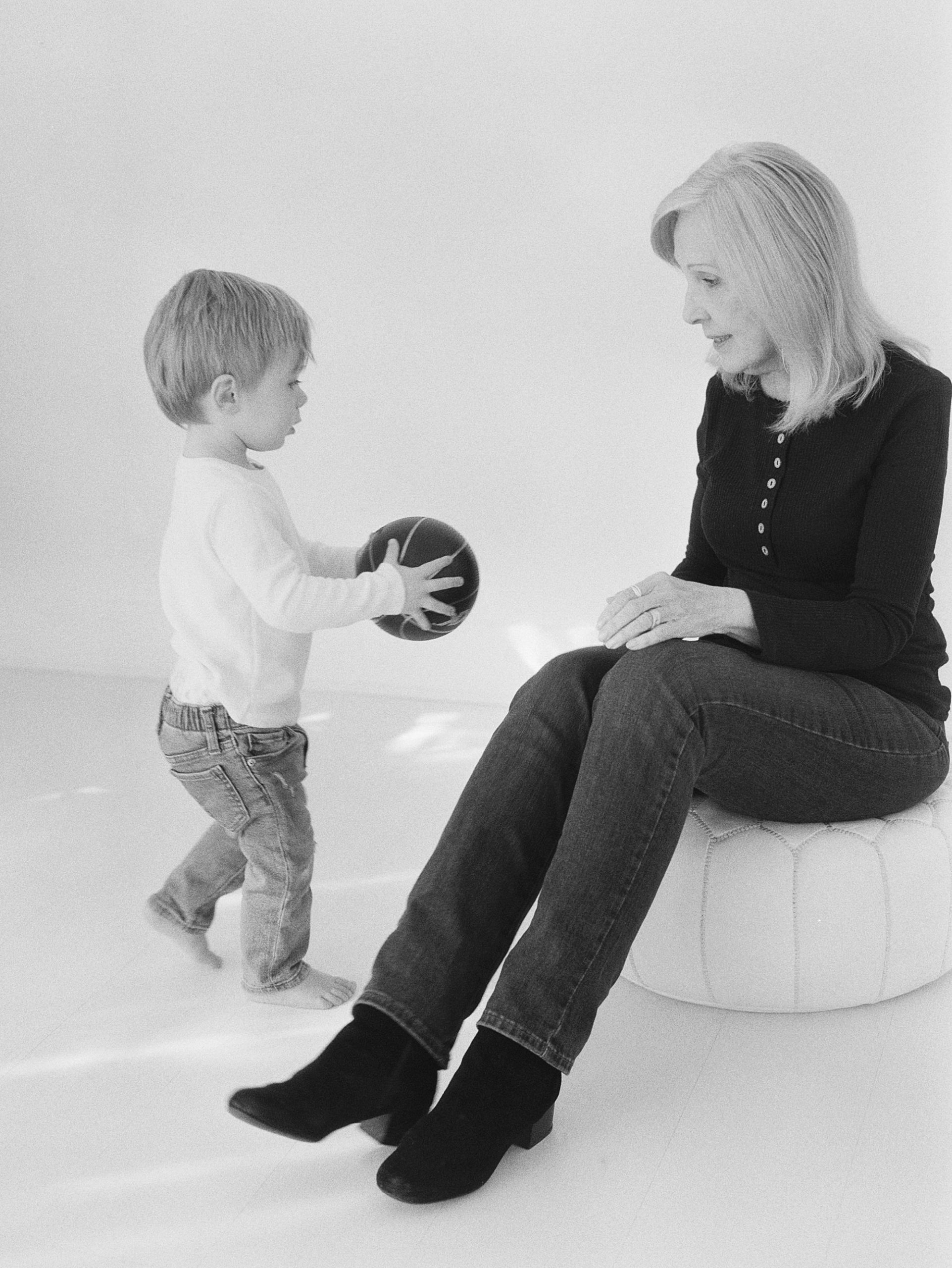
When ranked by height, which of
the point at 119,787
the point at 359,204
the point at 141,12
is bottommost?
the point at 119,787

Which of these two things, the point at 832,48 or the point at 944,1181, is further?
Answer: the point at 832,48

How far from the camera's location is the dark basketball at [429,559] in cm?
228

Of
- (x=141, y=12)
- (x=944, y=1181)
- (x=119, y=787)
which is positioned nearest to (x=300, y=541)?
(x=119, y=787)

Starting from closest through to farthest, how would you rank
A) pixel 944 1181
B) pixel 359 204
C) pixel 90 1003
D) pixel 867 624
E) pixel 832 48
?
pixel 944 1181
pixel 867 624
pixel 90 1003
pixel 832 48
pixel 359 204

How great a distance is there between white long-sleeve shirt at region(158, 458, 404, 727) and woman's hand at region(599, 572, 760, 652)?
0.37 m

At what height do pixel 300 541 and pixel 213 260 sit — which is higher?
pixel 213 260

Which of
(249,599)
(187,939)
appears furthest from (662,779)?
(187,939)

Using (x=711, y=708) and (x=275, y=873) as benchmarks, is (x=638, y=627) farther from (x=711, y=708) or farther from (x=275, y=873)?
(x=275, y=873)

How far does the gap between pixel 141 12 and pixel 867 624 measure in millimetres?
2618

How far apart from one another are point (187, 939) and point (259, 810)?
1.04ft

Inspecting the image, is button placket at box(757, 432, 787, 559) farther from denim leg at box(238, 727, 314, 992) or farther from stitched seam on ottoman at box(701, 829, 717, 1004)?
denim leg at box(238, 727, 314, 992)

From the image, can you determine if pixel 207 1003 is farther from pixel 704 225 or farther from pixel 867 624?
pixel 704 225

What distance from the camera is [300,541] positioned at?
233 cm

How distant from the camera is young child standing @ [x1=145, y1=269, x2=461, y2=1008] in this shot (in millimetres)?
2107
